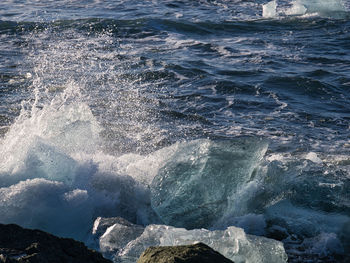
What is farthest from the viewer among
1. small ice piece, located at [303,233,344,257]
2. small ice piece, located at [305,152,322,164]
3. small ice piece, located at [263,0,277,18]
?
small ice piece, located at [263,0,277,18]

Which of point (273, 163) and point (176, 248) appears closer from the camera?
point (176, 248)

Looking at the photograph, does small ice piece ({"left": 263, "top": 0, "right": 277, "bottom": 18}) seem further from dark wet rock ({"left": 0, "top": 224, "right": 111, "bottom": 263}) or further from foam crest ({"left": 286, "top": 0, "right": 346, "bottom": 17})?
dark wet rock ({"left": 0, "top": 224, "right": 111, "bottom": 263})

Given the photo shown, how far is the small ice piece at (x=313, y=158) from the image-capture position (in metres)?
5.86

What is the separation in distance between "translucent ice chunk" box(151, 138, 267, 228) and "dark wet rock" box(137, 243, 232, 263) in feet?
4.69

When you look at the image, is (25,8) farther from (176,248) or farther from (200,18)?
(176,248)

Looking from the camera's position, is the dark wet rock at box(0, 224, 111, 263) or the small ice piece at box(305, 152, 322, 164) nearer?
the dark wet rock at box(0, 224, 111, 263)

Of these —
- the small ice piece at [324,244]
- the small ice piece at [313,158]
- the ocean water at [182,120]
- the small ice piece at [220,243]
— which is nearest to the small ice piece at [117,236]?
the small ice piece at [220,243]

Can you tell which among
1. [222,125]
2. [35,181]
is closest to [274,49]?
[222,125]

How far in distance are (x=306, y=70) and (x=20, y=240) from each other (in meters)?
7.55

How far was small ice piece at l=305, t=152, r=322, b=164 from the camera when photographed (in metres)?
5.86

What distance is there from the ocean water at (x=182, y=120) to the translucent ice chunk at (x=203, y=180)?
0.04 ft

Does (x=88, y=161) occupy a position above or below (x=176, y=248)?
below

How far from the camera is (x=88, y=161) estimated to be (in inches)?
212

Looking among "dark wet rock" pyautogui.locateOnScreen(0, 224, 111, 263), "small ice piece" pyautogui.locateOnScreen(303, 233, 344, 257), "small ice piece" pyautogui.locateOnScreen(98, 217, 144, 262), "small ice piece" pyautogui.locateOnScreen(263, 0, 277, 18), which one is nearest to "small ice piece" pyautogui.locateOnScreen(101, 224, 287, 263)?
"small ice piece" pyautogui.locateOnScreen(98, 217, 144, 262)
